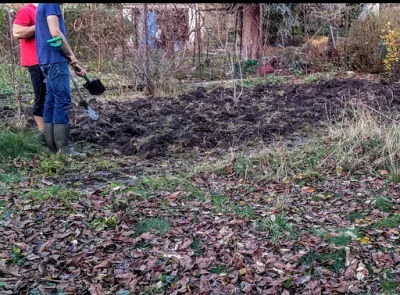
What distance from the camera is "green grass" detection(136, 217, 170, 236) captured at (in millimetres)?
3467

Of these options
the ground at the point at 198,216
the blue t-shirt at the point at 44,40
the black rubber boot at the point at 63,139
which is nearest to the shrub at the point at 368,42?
the ground at the point at 198,216

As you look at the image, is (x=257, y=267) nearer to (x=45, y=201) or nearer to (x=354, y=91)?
(x=45, y=201)

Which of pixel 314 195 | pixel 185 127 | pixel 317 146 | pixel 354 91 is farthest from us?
pixel 354 91

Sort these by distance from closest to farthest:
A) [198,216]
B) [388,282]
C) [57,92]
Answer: [388,282]
[198,216]
[57,92]

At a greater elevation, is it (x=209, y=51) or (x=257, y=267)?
(x=209, y=51)

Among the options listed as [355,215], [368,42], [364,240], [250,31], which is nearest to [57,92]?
[355,215]

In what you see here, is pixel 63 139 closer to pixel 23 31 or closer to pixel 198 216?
pixel 23 31

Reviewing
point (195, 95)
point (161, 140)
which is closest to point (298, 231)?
point (161, 140)

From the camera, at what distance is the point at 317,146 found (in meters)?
5.20

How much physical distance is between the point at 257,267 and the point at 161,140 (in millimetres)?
2841

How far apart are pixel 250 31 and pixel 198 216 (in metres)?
10.2

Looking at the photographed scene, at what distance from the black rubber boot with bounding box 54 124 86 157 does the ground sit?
17 centimetres

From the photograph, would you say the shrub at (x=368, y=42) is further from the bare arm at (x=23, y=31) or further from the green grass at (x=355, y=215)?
the bare arm at (x=23, y=31)

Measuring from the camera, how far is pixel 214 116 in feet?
22.4
